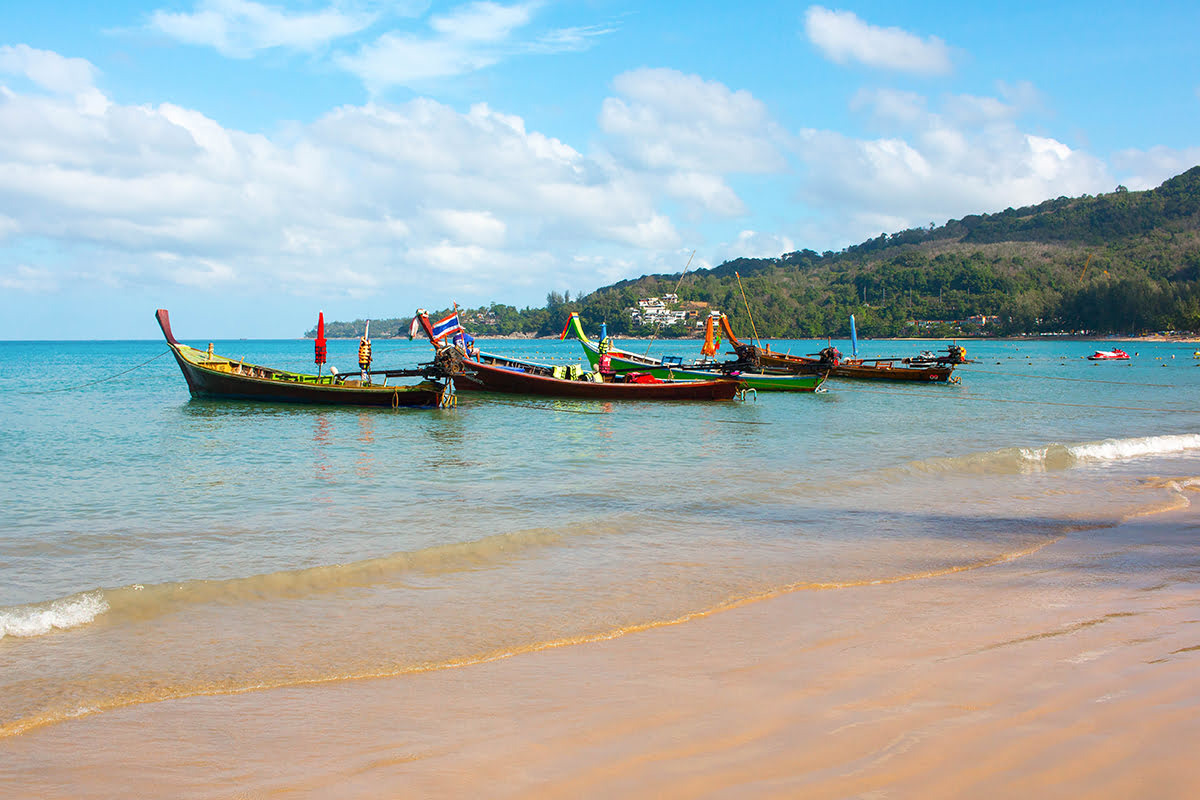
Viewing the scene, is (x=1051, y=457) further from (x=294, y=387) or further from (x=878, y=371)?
(x=878, y=371)

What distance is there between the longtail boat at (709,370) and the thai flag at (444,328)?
7661mm

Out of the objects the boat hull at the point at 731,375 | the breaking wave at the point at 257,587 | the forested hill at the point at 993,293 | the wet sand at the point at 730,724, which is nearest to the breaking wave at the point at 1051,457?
the breaking wave at the point at 257,587

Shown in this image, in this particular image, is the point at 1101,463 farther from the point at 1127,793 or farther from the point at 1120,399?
the point at 1120,399

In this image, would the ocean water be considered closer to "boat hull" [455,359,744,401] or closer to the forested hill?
"boat hull" [455,359,744,401]

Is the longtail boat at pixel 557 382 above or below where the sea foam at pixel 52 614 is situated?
above

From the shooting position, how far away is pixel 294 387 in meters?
29.9

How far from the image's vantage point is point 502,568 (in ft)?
29.4

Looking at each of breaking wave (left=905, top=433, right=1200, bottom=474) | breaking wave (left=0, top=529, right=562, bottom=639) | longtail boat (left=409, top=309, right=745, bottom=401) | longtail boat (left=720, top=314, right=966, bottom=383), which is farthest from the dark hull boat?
breaking wave (left=0, top=529, right=562, bottom=639)

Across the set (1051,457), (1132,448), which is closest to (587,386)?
(1051,457)

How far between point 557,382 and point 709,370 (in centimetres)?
A: 936

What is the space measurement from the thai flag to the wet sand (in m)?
24.4

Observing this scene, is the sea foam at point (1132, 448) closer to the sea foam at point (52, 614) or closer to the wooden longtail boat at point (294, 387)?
the sea foam at point (52, 614)

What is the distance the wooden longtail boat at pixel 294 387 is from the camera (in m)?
29.8

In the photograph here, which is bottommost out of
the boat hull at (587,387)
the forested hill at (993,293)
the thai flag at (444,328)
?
the boat hull at (587,387)
